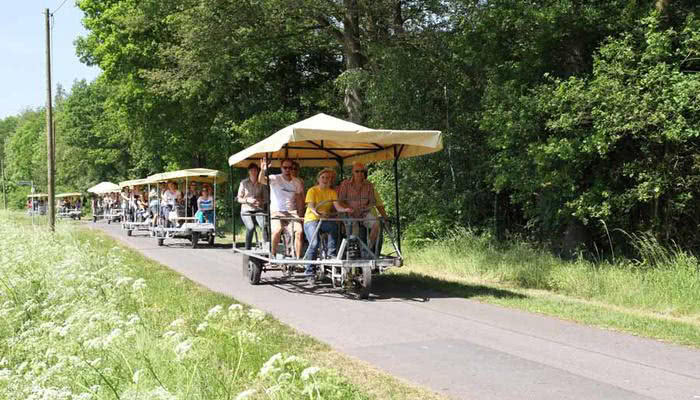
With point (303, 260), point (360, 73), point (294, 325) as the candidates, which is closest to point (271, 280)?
→ point (303, 260)

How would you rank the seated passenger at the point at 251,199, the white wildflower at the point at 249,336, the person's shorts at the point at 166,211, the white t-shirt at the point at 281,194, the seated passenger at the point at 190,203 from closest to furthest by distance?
1. the white wildflower at the point at 249,336
2. the white t-shirt at the point at 281,194
3. the seated passenger at the point at 251,199
4. the seated passenger at the point at 190,203
5. the person's shorts at the point at 166,211

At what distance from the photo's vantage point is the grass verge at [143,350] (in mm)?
4426

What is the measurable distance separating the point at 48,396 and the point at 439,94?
1575cm

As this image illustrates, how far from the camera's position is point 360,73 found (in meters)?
21.4

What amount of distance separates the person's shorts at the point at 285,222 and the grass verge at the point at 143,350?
7.98 feet

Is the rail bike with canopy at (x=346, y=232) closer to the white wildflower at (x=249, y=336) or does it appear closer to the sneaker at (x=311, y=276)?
the sneaker at (x=311, y=276)

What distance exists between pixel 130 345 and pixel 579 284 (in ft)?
27.8

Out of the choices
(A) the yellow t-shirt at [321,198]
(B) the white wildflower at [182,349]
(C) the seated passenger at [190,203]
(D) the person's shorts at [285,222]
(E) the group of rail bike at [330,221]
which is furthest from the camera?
(C) the seated passenger at [190,203]

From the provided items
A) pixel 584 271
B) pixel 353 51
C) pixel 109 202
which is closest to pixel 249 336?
pixel 584 271

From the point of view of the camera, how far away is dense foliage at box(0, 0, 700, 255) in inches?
500

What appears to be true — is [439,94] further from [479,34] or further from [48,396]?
[48,396]

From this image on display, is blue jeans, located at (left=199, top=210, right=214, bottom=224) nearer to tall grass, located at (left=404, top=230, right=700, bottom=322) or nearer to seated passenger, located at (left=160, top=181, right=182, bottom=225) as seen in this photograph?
seated passenger, located at (left=160, top=181, right=182, bottom=225)

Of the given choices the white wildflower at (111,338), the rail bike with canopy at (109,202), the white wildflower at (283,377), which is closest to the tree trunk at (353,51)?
the white wildflower at (111,338)

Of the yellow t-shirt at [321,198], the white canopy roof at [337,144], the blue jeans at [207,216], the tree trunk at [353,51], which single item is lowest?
the blue jeans at [207,216]
